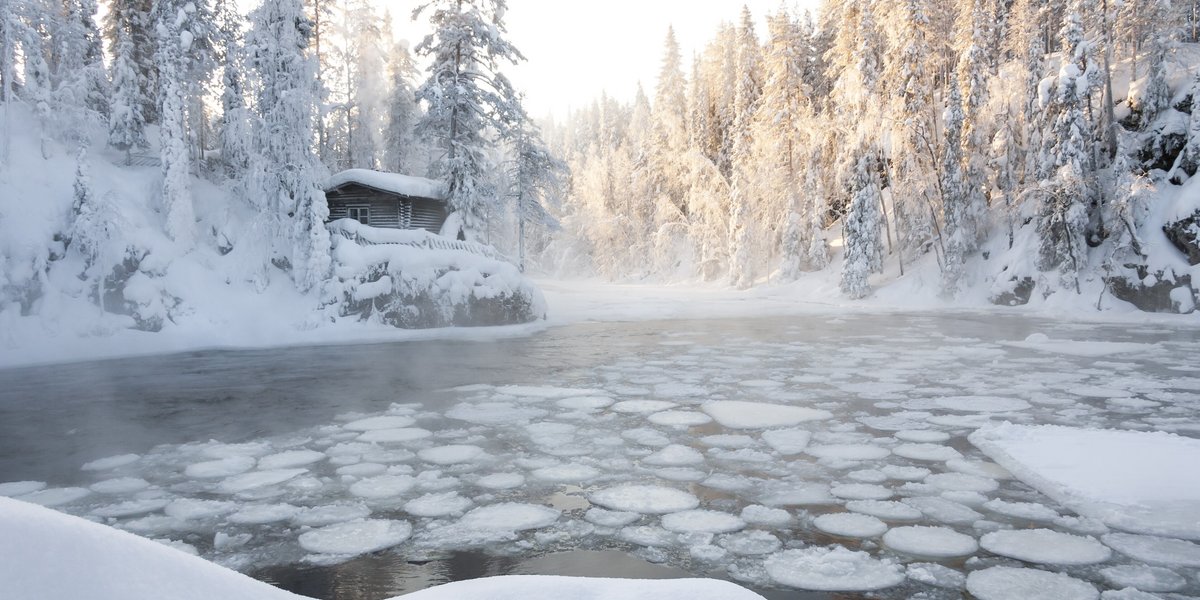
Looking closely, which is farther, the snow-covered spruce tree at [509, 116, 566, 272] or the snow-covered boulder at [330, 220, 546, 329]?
the snow-covered spruce tree at [509, 116, 566, 272]

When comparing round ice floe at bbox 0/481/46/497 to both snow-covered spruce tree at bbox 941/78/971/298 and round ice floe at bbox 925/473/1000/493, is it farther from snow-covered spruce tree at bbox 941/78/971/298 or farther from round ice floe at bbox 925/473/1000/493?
snow-covered spruce tree at bbox 941/78/971/298

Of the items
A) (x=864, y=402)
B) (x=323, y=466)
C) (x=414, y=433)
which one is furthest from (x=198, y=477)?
(x=864, y=402)

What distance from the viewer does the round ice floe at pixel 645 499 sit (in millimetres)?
4191

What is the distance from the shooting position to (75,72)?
21.4 metres

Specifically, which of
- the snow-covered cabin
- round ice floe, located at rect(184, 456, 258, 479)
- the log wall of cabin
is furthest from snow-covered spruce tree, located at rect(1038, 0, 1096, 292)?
the log wall of cabin

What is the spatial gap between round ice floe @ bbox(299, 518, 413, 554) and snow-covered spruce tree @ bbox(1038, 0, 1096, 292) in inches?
800

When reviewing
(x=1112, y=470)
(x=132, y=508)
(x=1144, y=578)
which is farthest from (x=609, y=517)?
(x=1112, y=470)

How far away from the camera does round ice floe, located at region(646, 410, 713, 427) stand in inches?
257

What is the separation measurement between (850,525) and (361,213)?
999 inches

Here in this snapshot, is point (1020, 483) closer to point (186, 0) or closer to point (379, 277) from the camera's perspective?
point (379, 277)

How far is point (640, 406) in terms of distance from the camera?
7352mm

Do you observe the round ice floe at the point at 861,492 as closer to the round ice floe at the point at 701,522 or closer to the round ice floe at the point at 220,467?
the round ice floe at the point at 701,522

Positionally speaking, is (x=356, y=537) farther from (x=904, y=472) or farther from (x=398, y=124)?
(x=398, y=124)

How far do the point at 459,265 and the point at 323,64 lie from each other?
2158 centimetres
